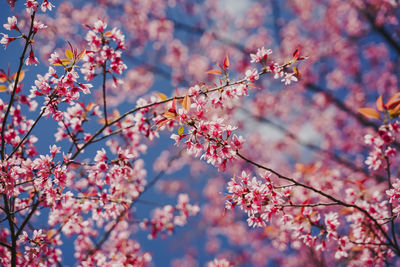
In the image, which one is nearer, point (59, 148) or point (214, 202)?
point (59, 148)

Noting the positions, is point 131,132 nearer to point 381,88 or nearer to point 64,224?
point 64,224

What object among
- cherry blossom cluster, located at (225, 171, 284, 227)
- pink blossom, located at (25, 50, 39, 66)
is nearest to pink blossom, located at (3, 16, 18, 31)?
pink blossom, located at (25, 50, 39, 66)

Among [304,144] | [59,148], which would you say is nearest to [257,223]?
[59,148]

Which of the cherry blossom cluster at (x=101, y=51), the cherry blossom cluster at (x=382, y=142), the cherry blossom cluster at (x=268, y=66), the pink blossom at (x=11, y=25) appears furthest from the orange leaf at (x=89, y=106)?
the cherry blossom cluster at (x=382, y=142)

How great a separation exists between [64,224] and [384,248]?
3.37 metres

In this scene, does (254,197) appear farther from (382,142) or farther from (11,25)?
(11,25)

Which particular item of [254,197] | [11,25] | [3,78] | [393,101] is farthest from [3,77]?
[393,101]

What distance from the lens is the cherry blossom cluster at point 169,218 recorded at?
12.4 ft

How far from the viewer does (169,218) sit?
3.88 m

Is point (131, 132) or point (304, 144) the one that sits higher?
point (304, 144)

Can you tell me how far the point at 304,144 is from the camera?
21.2 ft

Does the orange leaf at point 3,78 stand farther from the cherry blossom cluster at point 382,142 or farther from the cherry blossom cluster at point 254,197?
the cherry blossom cluster at point 382,142

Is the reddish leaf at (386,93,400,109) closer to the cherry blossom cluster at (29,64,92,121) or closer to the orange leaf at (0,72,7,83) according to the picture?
the cherry blossom cluster at (29,64,92,121)

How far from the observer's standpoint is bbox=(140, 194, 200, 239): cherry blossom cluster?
3777 mm
